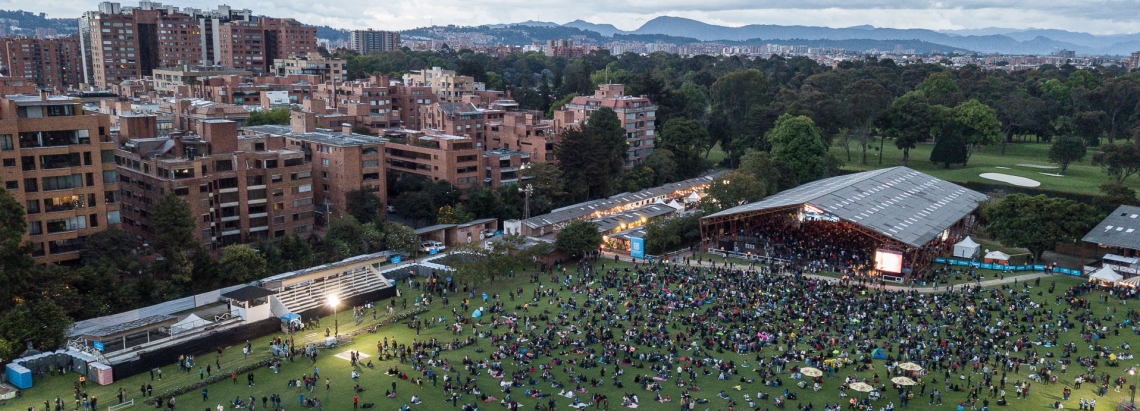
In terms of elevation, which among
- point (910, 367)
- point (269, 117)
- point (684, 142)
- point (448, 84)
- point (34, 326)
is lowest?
point (910, 367)

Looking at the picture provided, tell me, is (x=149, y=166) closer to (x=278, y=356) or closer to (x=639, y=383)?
(x=278, y=356)

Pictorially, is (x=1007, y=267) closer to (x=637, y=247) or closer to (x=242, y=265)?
(x=637, y=247)

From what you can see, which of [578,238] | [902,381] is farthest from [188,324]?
[902,381]

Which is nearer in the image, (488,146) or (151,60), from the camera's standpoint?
(488,146)

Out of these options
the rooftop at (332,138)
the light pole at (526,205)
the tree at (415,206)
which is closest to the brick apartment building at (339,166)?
the rooftop at (332,138)

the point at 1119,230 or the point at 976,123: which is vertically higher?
the point at 976,123

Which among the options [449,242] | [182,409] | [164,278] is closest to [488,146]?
[449,242]

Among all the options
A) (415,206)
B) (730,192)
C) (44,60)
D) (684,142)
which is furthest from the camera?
(44,60)
